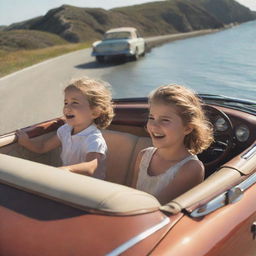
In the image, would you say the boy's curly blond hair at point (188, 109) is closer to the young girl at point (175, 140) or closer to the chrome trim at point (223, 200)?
the young girl at point (175, 140)

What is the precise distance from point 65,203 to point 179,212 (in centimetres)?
50

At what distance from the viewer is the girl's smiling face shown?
2.43 meters

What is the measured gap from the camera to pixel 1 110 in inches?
370

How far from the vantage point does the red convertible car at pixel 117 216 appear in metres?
1.71

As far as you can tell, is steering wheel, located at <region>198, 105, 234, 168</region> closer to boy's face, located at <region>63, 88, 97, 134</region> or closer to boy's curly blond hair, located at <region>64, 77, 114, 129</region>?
boy's curly blond hair, located at <region>64, 77, 114, 129</region>

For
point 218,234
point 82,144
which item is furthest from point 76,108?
point 218,234

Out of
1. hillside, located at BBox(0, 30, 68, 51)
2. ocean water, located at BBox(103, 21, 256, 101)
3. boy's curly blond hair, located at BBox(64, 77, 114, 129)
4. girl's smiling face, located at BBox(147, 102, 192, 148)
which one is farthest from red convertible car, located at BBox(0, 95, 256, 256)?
hillside, located at BBox(0, 30, 68, 51)

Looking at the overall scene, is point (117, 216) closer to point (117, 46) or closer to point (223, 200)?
point (223, 200)

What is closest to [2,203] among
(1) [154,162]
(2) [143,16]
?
(1) [154,162]

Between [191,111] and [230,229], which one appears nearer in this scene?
[230,229]

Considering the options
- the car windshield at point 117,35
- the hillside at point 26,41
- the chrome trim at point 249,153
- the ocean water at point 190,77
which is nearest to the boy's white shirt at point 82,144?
the chrome trim at point 249,153

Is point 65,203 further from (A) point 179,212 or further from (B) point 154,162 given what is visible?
(B) point 154,162

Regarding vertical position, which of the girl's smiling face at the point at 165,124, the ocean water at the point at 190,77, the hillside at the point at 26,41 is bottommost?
the hillside at the point at 26,41

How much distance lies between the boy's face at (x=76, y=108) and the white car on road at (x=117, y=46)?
1533 centimetres
